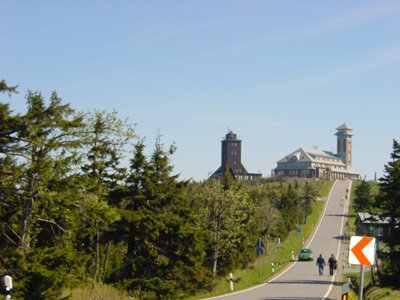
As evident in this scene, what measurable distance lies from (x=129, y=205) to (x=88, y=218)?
11.6 m

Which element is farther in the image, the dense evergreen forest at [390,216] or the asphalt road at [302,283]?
the dense evergreen forest at [390,216]

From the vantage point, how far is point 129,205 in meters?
35.8

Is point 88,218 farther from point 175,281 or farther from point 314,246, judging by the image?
point 314,246

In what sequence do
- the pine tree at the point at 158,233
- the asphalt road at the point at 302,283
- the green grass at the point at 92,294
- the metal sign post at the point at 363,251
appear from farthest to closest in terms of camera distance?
the pine tree at the point at 158,233 → the asphalt road at the point at 302,283 → the green grass at the point at 92,294 → the metal sign post at the point at 363,251

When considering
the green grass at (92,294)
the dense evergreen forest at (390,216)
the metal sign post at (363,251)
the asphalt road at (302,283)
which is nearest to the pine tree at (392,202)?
the dense evergreen forest at (390,216)

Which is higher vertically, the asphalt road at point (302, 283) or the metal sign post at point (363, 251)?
the metal sign post at point (363, 251)

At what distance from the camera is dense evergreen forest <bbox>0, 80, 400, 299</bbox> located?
72.5 feet

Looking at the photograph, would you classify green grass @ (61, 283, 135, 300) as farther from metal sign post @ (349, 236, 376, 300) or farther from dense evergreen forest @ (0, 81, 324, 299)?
metal sign post @ (349, 236, 376, 300)

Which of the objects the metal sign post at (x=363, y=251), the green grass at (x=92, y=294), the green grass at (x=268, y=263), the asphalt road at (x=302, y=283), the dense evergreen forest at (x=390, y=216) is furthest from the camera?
the green grass at (x=268, y=263)

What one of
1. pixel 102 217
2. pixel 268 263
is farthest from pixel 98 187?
pixel 268 263

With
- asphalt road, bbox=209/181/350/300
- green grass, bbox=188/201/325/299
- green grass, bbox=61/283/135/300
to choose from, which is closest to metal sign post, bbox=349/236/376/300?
green grass, bbox=61/283/135/300

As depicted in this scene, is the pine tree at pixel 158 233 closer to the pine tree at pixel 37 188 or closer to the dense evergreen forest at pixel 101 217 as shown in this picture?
the dense evergreen forest at pixel 101 217

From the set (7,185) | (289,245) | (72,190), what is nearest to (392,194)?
(72,190)

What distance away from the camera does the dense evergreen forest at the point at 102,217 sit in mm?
22109
